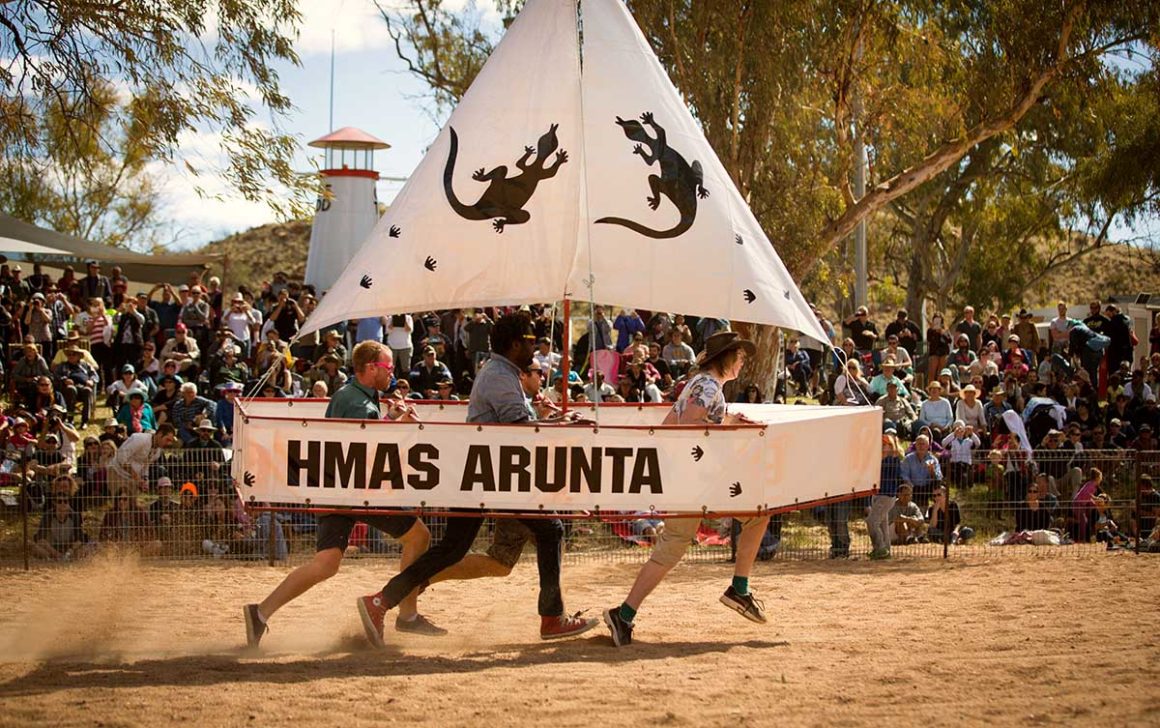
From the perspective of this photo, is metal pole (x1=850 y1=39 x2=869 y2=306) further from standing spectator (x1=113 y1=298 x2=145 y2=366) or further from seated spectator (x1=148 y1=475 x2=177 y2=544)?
seated spectator (x1=148 y1=475 x2=177 y2=544)

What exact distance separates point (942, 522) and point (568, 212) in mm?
6943

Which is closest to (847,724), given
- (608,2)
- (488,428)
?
(488,428)

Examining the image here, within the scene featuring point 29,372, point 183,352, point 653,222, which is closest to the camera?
point 653,222

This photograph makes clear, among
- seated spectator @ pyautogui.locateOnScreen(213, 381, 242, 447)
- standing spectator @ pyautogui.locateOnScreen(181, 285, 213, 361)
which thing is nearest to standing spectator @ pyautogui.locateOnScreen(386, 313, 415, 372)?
standing spectator @ pyautogui.locateOnScreen(181, 285, 213, 361)

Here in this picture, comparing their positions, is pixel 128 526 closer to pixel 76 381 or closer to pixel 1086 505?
pixel 76 381

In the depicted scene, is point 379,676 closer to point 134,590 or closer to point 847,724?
point 847,724

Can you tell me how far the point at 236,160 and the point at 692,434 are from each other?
9219 mm

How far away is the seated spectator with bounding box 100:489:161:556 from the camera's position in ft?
44.9

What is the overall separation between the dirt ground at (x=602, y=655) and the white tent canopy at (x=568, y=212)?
2.29m

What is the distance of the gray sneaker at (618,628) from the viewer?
9.15 meters

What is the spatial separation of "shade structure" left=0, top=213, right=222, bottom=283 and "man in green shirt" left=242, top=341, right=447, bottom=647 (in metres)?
18.4

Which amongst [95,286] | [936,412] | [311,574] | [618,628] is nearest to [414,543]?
[311,574]

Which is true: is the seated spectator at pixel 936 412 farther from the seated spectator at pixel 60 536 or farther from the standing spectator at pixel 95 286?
the standing spectator at pixel 95 286

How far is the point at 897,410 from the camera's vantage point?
1881 centimetres
